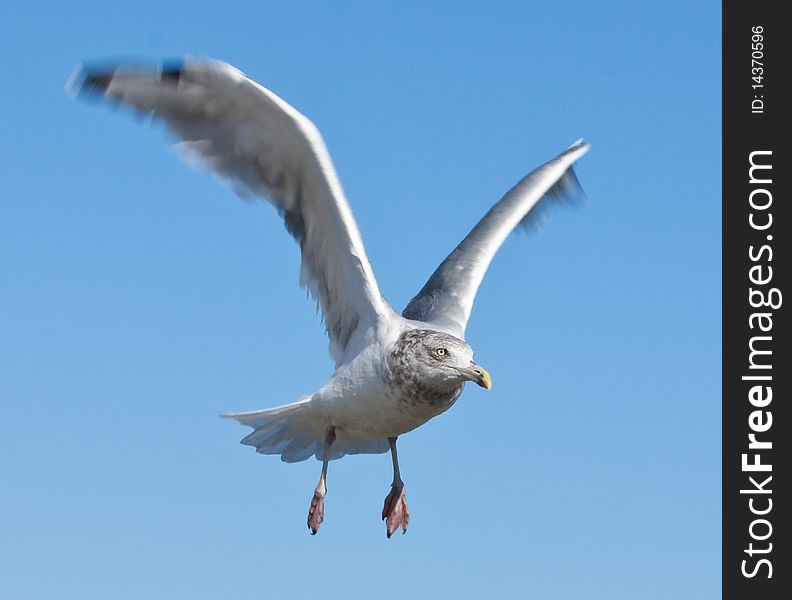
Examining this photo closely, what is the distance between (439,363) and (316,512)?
178 centimetres

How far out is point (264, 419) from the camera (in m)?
15.1

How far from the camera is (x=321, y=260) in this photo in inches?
565

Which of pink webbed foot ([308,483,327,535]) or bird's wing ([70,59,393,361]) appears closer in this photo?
Result: bird's wing ([70,59,393,361])

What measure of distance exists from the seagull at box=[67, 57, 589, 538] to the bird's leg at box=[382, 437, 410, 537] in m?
0.01

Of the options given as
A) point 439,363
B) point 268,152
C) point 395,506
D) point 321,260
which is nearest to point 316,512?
point 395,506

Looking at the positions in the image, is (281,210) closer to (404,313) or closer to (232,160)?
(232,160)

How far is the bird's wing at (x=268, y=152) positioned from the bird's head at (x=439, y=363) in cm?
59

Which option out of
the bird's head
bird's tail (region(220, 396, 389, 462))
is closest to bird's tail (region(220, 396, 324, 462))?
bird's tail (region(220, 396, 389, 462))

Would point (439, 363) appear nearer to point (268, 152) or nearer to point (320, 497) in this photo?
point (320, 497)

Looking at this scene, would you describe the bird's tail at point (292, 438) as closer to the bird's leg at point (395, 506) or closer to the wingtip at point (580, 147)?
the bird's leg at point (395, 506)

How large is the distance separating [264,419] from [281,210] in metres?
1.95

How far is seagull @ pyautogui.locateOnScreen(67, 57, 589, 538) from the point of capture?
13500mm

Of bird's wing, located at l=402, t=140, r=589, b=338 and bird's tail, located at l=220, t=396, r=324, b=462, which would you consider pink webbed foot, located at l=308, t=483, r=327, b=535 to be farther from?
bird's wing, located at l=402, t=140, r=589, b=338
